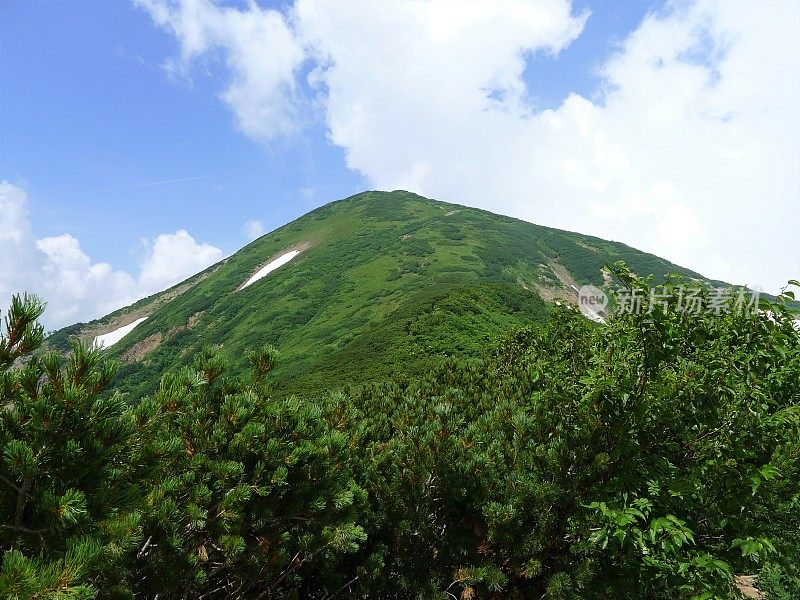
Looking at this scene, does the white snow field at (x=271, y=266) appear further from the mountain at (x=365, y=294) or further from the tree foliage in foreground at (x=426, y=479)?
the tree foliage in foreground at (x=426, y=479)

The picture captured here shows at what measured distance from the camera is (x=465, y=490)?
561cm

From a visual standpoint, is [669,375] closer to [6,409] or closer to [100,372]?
[100,372]

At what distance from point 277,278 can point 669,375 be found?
74899 millimetres

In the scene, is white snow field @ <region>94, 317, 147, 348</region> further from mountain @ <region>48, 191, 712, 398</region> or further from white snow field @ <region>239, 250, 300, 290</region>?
white snow field @ <region>239, 250, 300, 290</region>

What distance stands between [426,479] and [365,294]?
2080 inches

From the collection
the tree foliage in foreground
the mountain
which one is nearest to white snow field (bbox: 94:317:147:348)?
the mountain

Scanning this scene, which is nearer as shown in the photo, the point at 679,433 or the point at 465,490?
the point at 679,433

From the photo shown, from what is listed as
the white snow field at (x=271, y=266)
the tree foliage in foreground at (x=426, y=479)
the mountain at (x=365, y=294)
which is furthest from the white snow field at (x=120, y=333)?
the tree foliage in foreground at (x=426, y=479)

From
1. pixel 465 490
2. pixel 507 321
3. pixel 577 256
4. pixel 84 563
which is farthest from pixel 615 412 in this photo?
pixel 577 256

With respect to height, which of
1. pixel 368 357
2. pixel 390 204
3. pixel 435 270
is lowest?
pixel 368 357

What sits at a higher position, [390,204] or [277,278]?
[390,204]

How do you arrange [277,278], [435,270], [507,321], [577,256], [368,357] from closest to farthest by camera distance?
[368,357]
[507,321]
[435,270]
[277,278]
[577,256]

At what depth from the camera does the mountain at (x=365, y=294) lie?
34.7 metres

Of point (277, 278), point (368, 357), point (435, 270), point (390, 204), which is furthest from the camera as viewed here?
point (390, 204)
